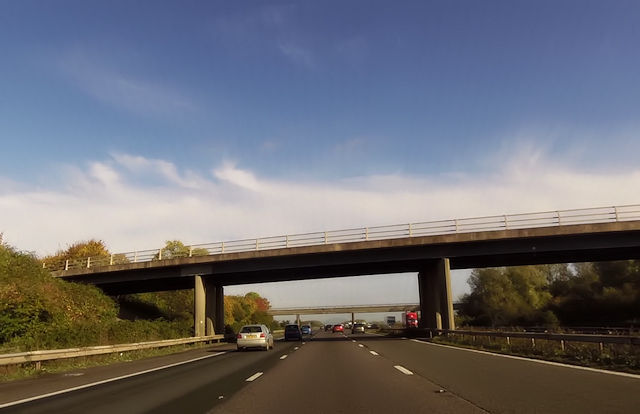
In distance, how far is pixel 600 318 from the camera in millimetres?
60125

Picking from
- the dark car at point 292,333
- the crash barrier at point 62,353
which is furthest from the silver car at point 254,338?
the dark car at point 292,333

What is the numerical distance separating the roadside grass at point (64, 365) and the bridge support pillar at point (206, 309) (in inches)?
659

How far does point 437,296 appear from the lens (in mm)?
40688

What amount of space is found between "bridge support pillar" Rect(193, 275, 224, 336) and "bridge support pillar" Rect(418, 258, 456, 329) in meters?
20.0

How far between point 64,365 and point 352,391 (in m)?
13.2

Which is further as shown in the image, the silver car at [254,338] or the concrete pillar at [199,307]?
the concrete pillar at [199,307]

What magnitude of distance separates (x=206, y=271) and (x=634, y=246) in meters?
34.6

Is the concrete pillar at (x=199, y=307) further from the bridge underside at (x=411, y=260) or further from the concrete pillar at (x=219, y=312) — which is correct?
→ the concrete pillar at (x=219, y=312)

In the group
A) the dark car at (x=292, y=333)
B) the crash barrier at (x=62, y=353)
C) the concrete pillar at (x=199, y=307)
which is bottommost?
the dark car at (x=292, y=333)

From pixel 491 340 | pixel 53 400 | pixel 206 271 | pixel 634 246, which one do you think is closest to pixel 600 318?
pixel 634 246

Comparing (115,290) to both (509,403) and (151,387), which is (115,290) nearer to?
(151,387)

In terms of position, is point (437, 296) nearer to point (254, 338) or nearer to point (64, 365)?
point (254, 338)

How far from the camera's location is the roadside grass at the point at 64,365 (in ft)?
50.1

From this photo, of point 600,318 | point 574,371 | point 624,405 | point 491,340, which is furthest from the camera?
point 600,318
